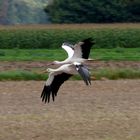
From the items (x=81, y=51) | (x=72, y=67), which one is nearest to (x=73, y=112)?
(x=72, y=67)

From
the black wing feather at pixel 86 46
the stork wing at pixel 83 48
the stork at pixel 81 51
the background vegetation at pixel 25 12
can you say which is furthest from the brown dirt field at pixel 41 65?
the background vegetation at pixel 25 12

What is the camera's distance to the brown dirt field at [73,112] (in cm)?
1213

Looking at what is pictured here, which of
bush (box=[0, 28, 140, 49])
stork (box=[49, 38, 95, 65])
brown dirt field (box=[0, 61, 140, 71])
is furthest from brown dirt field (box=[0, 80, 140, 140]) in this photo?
bush (box=[0, 28, 140, 49])

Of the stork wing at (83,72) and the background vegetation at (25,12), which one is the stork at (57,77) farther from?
the background vegetation at (25,12)

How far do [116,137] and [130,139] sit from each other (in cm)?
33

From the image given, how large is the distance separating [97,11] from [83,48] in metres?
34.3

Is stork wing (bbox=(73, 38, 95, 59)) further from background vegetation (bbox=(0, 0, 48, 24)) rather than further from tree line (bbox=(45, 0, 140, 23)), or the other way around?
background vegetation (bbox=(0, 0, 48, 24))

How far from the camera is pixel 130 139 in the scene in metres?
11.4

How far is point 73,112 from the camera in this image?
48.3 feet

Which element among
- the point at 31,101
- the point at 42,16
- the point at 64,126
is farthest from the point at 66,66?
the point at 42,16

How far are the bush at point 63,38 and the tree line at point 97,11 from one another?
854 cm

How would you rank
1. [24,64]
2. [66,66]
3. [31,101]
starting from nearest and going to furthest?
[66,66], [31,101], [24,64]

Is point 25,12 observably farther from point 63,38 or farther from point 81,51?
point 81,51

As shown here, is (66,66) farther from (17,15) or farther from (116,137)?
(17,15)
